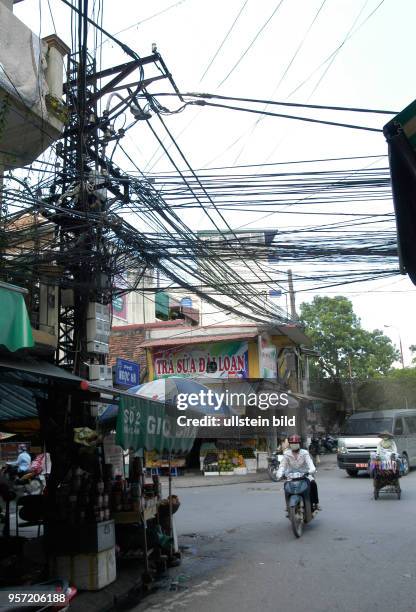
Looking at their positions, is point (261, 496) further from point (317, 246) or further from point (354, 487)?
point (317, 246)

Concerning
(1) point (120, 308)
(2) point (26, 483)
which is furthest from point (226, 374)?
(2) point (26, 483)

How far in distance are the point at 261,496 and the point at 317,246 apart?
8.78 m

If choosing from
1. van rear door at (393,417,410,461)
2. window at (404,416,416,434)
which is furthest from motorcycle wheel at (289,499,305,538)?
window at (404,416,416,434)

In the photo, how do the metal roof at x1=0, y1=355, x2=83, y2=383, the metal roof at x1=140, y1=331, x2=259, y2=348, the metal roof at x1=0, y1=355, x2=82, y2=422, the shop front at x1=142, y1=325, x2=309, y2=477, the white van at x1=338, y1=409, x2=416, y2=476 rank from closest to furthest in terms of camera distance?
the metal roof at x1=0, y1=355, x2=83, y2=383 < the metal roof at x1=0, y1=355, x2=82, y2=422 < the white van at x1=338, y1=409, x2=416, y2=476 < the shop front at x1=142, y1=325, x2=309, y2=477 < the metal roof at x1=140, y1=331, x2=259, y2=348

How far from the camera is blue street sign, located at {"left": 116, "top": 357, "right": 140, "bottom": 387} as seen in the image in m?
10.7

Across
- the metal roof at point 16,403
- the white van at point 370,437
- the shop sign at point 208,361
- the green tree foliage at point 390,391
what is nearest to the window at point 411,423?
the white van at point 370,437

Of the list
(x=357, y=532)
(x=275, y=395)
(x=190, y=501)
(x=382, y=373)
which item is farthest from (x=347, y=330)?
(x=357, y=532)

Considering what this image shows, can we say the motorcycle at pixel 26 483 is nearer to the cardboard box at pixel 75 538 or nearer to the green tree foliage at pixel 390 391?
the cardboard box at pixel 75 538

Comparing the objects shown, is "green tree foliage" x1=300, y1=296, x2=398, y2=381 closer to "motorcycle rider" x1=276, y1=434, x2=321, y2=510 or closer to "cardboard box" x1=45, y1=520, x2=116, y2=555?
"motorcycle rider" x1=276, y1=434, x2=321, y2=510

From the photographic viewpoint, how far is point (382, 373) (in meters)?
39.1

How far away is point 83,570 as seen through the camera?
20.7 ft

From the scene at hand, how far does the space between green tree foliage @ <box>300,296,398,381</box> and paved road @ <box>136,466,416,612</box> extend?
2486cm

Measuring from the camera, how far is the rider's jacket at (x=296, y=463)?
964cm

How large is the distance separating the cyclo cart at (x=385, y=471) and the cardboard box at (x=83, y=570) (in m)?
8.63
